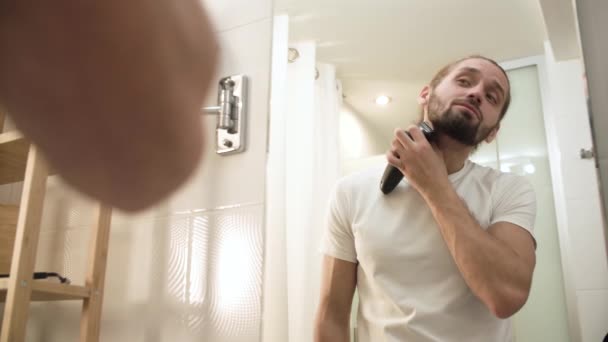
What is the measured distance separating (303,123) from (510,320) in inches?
28.0

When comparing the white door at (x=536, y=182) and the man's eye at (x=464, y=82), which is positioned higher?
the man's eye at (x=464, y=82)

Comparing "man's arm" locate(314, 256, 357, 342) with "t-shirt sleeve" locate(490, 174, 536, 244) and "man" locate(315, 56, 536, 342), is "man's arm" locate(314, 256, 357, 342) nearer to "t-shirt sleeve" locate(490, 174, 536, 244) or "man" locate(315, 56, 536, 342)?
"man" locate(315, 56, 536, 342)

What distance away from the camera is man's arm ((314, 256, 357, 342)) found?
2.78 feet

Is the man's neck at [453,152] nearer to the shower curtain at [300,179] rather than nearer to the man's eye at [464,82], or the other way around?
the man's eye at [464,82]

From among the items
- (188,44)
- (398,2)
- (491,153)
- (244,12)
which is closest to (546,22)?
(491,153)

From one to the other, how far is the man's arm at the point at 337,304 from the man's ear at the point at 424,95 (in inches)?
14.1

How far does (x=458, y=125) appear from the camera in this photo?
32.8 inches

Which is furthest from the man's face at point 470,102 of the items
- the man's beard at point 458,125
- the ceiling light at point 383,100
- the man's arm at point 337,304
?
the man's arm at point 337,304

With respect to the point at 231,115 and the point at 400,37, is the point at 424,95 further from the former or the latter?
the point at 231,115

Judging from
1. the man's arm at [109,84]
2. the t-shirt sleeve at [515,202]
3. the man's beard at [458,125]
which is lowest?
the man's arm at [109,84]

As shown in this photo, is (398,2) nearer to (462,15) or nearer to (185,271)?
(462,15)

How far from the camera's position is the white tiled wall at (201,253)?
0.88 m

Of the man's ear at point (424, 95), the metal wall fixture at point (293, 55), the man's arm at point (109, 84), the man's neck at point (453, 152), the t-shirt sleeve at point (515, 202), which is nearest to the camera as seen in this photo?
the man's arm at point (109, 84)

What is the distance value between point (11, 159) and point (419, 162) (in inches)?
36.6
